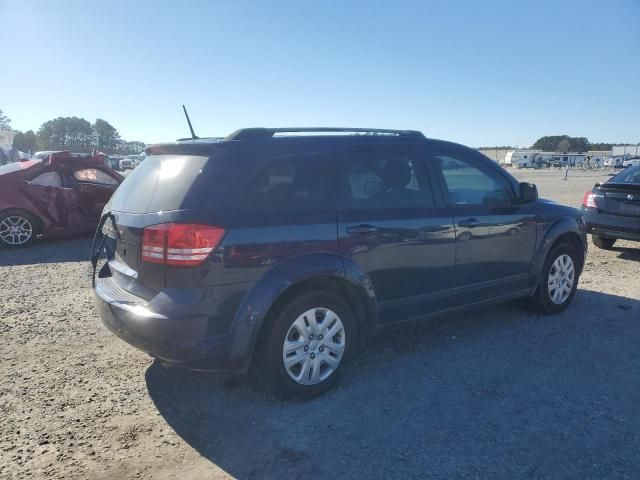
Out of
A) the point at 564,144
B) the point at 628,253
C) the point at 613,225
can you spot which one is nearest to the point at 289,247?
the point at 613,225

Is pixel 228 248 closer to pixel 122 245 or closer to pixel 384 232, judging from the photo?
pixel 122 245

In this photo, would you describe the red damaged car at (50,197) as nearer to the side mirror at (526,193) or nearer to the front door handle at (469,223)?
the front door handle at (469,223)

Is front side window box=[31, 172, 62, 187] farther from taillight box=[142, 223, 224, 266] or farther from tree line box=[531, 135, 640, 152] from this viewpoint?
tree line box=[531, 135, 640, 152]

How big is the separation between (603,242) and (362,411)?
762 cm

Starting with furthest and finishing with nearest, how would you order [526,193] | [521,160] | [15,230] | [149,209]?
1. [521,160]
2. [15,230]
3. [526,193]
4. [149,209]

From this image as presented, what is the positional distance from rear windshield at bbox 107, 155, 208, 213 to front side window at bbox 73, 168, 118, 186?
6.09 metres

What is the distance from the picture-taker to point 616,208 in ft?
26.6

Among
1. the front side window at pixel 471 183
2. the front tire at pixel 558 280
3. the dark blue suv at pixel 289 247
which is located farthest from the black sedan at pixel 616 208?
the dark blue suv at pixel 289 247

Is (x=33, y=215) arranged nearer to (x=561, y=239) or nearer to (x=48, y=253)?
(x=48, y=253)

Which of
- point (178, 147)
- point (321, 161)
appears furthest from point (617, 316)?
point (178, 147)

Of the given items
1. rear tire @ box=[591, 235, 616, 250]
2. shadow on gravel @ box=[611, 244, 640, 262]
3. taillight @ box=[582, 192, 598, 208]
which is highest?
taillight @ box=[582, 192, 598, 208]

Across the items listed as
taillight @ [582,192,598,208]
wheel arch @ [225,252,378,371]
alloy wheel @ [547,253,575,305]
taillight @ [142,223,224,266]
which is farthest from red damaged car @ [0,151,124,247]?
taillight @ [582,192,598,208]

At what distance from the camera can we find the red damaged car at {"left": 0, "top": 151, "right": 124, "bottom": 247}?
8422mm

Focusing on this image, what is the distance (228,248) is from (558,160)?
10387 centimetres
